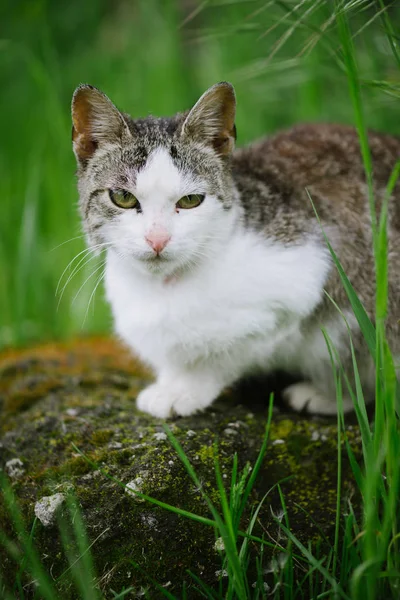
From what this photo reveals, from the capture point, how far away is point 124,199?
6.00ft

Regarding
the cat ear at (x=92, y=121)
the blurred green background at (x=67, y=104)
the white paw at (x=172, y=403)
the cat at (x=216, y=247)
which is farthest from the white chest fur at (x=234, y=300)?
the blurred green background at (x=67, y=104)

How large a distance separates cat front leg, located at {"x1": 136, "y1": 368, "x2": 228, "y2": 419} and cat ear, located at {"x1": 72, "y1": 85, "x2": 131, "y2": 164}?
31.5 inches

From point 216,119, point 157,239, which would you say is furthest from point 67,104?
point 157,239

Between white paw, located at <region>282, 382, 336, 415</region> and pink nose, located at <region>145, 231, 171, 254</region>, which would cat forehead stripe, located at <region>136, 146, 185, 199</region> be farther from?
white paw, located at <region>282, 382, 336, 415</region>

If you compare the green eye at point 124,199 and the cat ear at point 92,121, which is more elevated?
the cat ear at point 92,121

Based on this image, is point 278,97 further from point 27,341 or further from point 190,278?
point 190,278

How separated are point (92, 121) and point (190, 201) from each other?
405 mm

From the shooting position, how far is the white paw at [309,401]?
2148 millimetres

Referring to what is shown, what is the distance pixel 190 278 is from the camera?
6.38 ft

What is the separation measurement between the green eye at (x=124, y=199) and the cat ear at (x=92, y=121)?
0.61ft

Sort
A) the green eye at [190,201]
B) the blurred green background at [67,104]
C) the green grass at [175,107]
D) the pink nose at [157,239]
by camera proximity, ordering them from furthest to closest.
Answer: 1. the blurred green background at [67,104]
2. the green eye at [190,201]
3. the pink nose at [157,239]
4. the green grass at [175,107]

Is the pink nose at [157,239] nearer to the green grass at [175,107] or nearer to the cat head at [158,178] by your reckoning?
the cat head at [158,178]

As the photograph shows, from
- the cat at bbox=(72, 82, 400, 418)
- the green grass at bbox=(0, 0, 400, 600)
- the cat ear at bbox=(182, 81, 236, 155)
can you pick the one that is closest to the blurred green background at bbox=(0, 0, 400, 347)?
the green grass at bbox=(0, 0, 400, 600)

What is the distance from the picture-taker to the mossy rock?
1561 mm
